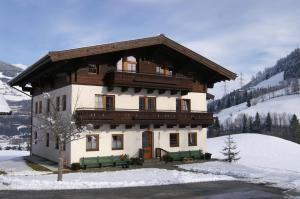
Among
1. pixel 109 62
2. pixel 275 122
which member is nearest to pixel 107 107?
pixel 109 62

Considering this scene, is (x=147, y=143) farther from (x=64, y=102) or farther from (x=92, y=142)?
(x=64, y=102)

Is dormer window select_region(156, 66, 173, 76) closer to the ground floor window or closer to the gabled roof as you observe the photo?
the gabled roof

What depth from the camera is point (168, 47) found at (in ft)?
109

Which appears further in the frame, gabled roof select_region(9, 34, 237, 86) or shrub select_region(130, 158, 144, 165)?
shrub select_region(130, 158, 144, 165)

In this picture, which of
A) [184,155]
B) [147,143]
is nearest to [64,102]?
[147,143]

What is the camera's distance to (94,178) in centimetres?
2294

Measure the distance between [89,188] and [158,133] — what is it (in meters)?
14.5

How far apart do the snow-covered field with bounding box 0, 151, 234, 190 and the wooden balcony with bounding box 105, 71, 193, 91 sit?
23.7ft

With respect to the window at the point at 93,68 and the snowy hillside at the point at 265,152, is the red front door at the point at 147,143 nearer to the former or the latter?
the window at the point at 93,68

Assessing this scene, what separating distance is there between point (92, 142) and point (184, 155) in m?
9.23

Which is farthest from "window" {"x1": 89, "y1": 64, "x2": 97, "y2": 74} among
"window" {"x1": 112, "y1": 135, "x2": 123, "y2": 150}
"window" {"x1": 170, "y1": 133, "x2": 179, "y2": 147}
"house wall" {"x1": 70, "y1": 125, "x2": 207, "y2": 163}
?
"window" {"x1": 170, "y1": 133, "x2": 179, "y2": 147}

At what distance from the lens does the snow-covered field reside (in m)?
19.1

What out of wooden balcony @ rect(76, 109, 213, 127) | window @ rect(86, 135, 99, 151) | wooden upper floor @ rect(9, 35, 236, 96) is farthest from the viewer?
wooden upper floor @ rect(9, 35, 236, 96)

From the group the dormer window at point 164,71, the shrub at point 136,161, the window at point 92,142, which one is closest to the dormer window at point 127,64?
the dormer window at point 164,71
